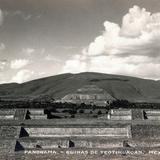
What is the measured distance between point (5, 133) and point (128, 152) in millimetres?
12081

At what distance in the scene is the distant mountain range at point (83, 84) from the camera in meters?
119

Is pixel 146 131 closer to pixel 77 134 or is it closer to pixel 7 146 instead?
pixel 77 134

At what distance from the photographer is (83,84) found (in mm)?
125250

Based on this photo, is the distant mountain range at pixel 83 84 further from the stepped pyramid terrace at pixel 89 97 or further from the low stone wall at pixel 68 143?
the low stone wall at pixel 68 143

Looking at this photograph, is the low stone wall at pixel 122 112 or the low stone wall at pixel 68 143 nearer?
the low stone wall at pixel 68 143

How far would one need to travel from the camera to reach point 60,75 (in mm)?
162375

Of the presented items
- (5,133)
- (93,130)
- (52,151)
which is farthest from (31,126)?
(52,151)

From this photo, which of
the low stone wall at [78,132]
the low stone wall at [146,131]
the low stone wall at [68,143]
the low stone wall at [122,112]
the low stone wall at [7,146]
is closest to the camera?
the low stone wall at [7,146]

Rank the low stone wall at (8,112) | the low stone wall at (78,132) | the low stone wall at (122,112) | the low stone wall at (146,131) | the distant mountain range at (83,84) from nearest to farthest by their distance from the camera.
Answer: the low stone wall at (146,131) < the low stone wall at (78,132) < the low stone wall at (122,112) < the low stone wall at (8,112) < the distant mountain range at (83,84)

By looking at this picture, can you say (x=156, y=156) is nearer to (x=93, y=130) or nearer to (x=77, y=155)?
(x=77, y=155)

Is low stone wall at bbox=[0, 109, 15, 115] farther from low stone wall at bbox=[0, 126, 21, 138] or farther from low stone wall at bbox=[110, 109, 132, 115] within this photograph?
low stone wall at bbox=[110, 109, 132, 115]

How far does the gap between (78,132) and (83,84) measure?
8931 cm

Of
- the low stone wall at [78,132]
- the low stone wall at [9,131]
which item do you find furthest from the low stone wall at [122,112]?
the low stone wall at [9,131]

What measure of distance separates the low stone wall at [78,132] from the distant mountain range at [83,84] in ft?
243
